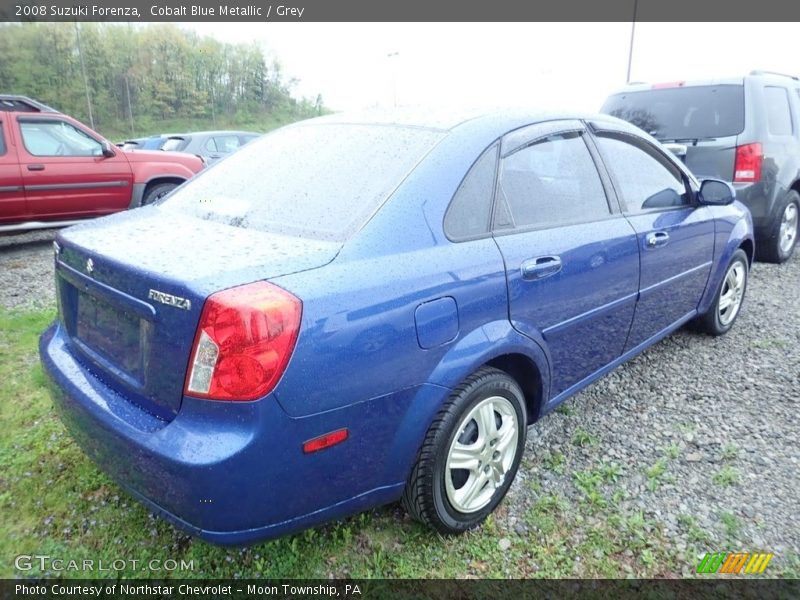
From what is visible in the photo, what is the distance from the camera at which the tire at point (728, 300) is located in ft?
13.0

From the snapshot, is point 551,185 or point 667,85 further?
point 667,85

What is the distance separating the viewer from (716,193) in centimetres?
338

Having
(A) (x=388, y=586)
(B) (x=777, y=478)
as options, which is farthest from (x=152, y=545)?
(B) (x=777, y=478)

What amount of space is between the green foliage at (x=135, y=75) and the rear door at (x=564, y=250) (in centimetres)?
3396

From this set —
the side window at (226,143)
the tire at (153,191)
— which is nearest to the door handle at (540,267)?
the tire at (153,191)

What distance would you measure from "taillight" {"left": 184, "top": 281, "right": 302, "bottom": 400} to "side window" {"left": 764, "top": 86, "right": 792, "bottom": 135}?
5734mm

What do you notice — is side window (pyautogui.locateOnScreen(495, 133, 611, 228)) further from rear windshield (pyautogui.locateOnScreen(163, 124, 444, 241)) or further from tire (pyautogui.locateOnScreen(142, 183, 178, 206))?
tire (pyautogui.locateOnScreen(142, 183, 178, 206))

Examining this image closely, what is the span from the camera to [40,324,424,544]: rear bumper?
5.05 ft

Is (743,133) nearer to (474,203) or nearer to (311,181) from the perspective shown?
(474,203)

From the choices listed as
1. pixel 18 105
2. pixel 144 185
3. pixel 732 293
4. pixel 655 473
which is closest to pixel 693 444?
pixel 655 473

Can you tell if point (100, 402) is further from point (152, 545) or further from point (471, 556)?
point (471, 556)

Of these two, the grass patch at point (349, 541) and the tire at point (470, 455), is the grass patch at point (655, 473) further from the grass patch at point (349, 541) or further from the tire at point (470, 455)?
the tire at point (470, 455)

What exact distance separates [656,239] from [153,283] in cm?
249

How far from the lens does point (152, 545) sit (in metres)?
2.08
